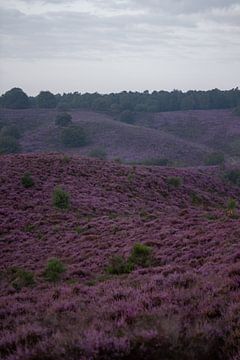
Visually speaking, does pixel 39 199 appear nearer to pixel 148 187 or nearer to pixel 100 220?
pixel 100 220

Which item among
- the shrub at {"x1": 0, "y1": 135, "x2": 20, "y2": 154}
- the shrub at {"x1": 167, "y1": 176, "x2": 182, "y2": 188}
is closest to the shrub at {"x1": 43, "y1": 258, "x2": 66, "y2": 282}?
the shrub at {"x1": 167, "y1": 176, "x2": 182, "y2": 188}

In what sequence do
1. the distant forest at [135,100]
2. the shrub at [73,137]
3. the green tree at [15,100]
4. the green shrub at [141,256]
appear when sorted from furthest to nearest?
the distant forest at [135,100] → the green tree at [15,100] → the shrub at [73,137] → the green shrub at [141,256]

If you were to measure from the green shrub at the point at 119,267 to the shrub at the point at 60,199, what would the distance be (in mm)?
12376

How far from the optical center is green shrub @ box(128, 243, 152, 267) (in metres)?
14.3

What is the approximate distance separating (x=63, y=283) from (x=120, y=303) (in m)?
5.08

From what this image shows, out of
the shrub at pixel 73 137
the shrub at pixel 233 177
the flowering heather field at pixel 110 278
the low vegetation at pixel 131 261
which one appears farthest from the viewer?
the shrub at pixel 73 137

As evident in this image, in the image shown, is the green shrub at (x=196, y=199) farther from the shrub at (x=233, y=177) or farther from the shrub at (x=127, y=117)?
the shrub at (x=127, y=117)

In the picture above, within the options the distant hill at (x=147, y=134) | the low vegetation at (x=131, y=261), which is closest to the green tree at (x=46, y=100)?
the distant hill at (x=147, y=134)

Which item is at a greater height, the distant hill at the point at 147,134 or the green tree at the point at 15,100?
the green tree at the point at 15,100

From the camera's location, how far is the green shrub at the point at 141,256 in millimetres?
14281

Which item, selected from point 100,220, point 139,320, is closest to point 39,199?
point 100,220

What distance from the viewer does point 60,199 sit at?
26156mm

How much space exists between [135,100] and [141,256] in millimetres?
118602

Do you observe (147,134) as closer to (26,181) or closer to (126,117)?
(126,117)
